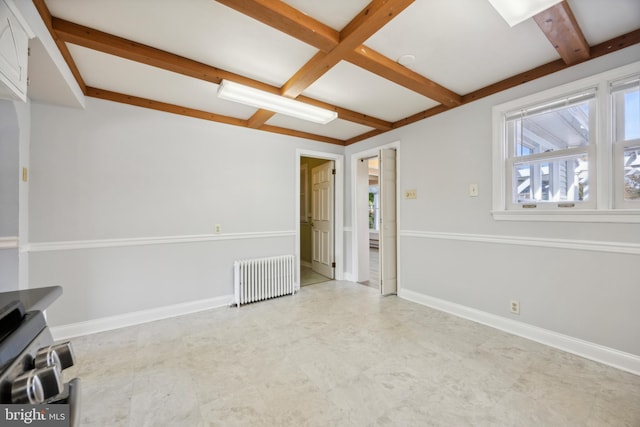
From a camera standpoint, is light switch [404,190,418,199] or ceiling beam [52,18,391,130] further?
light switch [404,190,418,199]

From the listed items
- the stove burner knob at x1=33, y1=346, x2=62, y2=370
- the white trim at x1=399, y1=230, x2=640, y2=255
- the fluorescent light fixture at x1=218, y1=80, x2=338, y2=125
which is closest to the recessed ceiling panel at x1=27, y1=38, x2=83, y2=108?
the fluorescent light fixture at x1=218, y1=80, x2=338, y2=125

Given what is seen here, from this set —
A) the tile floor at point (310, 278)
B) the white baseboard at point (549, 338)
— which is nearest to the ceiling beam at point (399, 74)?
the white baseboard at point (549, 338)

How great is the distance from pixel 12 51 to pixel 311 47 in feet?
5.36

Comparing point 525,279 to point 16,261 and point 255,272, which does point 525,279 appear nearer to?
point 255,272

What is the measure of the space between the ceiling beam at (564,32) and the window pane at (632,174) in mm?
808

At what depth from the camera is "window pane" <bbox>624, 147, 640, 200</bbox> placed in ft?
6.08

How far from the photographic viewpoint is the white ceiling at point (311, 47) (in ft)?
5.10

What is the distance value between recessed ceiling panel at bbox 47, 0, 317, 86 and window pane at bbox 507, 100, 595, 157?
2.09 meters

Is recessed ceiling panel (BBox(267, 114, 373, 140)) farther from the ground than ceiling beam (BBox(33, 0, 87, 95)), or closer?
farther from the ground

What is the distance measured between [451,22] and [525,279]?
7.37 ft

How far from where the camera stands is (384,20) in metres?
1.52

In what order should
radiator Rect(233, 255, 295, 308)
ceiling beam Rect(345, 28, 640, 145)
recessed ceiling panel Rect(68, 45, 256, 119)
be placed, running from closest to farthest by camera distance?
1. ceiling beam Rect(345, 28, 640, 145)
2. recessed ceiling panel Rect(68, 45, 256, 119)
3. radiator Rect(233, 255, 295, 308)

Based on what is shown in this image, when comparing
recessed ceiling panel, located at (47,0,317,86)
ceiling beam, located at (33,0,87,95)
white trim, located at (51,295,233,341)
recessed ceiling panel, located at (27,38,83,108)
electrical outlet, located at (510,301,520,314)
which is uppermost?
recessed ceiling panel, located at (47,0,317,86)

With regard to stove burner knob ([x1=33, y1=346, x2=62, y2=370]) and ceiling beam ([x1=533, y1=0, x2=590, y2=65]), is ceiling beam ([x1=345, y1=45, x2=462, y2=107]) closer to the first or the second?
ceiling beam ([x1=533, y1=0, x2=590, y2=65])
